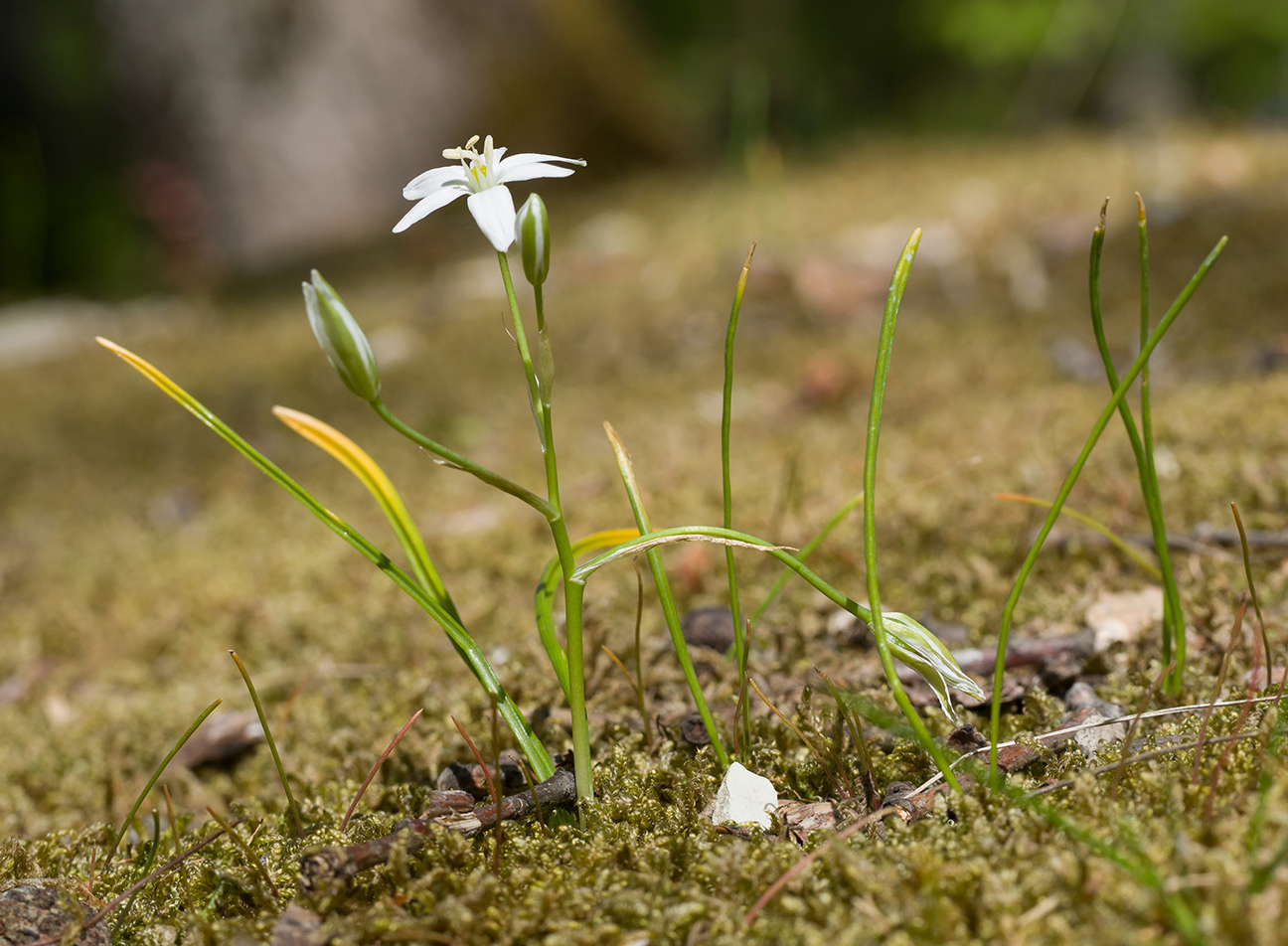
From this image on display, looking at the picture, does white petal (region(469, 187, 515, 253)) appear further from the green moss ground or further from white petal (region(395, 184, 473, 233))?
the green moss ground

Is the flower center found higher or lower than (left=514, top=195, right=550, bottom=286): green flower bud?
higher

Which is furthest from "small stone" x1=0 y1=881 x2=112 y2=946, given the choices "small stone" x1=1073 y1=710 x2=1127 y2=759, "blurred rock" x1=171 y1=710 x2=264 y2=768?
"small stone" x1=1073 y1=710 x2=1127 y2=759

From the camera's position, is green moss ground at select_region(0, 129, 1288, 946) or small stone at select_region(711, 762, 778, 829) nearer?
green moss ground at select_region(0, 129, 1288, 946)

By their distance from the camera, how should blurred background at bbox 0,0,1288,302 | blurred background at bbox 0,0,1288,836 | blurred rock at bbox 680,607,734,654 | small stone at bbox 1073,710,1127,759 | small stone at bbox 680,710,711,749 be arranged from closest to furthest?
small stone at bbox 1073,710,1127,759
small stone at bbox 680,710,711,749
blurred rock at bbox 680,607,734,654
blurred background at bbox 0,0,1288,836
blurred background at bbox 0,0,1288,302

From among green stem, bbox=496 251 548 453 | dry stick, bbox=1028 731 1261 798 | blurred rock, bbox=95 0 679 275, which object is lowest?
dry stick, bbox=1028 731 1261 798

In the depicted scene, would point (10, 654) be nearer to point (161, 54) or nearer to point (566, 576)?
point (566, 576)

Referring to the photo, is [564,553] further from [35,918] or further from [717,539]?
[35,918]
